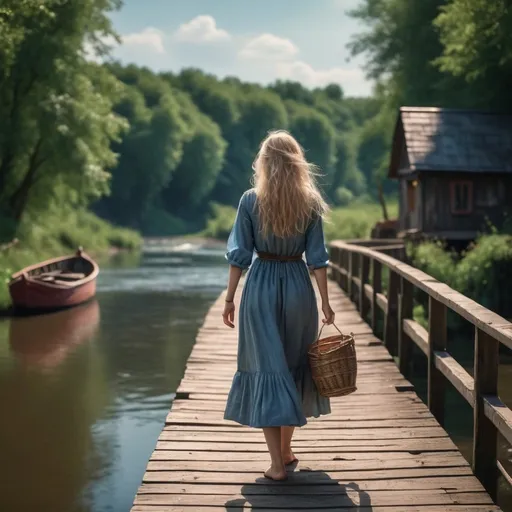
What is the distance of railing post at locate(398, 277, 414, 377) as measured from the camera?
26.5ft

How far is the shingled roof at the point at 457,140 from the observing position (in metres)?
21.1

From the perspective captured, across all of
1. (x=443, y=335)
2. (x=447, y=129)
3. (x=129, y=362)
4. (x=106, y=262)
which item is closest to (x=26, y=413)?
(x=129, y=362)

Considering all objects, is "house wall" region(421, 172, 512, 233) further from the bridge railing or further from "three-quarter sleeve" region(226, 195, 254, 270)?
"three-quarter sleeve" region(226, 195, 254, 270)

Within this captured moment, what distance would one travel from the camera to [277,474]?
15.4 feet

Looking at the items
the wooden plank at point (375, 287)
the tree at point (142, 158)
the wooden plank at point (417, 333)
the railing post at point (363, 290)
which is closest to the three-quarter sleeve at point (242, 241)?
the wooden plank at point (417, 333)

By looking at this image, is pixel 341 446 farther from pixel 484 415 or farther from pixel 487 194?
pixel 487 194

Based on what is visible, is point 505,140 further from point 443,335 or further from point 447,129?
point 443,335

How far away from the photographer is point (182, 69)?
98750 millimetres

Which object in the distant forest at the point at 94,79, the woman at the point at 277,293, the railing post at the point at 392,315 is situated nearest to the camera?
the woman at the point at 277,293

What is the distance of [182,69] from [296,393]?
97.0m

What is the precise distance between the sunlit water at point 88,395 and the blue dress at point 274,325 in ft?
7.33

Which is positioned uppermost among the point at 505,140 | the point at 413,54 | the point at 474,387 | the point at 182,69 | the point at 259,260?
the point at 182,69

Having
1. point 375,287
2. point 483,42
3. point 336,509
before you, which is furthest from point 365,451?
point 483,42

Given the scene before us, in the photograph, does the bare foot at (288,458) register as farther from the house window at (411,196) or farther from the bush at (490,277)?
the house window at (411,196)
